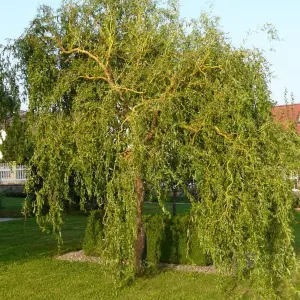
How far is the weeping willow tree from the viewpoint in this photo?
6.74m

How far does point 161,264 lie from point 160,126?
4.15 metres

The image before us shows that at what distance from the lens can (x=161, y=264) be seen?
1045 centimetres

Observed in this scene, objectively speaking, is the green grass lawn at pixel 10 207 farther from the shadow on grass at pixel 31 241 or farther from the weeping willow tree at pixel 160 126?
the weeping willow tree at pixel 160 126

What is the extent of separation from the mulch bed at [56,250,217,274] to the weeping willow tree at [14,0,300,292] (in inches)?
78.4

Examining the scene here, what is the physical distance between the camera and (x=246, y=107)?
700 cm

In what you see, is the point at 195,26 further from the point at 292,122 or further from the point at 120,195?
the point at 120,195

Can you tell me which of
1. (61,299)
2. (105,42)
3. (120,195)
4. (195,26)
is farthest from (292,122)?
(61,299)

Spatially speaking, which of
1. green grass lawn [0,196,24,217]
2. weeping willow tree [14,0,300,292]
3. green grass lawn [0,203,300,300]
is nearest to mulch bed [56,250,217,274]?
green grass lawn [0,203,300,300]

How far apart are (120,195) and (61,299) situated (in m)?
2.04

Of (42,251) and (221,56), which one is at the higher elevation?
(221,56)

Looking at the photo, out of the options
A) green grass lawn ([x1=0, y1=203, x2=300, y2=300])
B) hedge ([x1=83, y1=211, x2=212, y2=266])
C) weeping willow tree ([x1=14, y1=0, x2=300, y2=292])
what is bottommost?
green grass lawn ([x1=0, y1=203, x2=300, y2=300])

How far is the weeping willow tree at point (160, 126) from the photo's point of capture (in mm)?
6742

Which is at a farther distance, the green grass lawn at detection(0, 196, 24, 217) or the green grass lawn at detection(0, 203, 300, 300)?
the green grass lawn at detection(0, 196, 24, 217)

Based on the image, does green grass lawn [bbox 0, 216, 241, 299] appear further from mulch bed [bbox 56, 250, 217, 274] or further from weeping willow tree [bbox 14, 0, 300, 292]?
weeping willow tree [bbox 14, 0, 300, 292]
